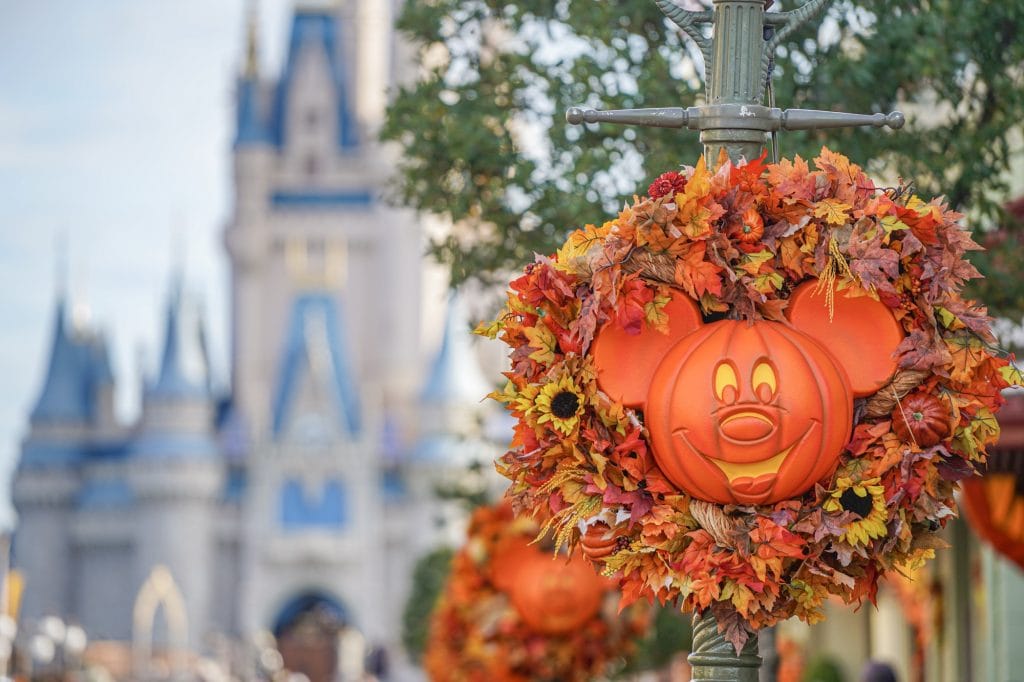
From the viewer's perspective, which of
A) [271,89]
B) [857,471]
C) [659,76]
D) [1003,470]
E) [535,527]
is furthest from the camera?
[271,89]

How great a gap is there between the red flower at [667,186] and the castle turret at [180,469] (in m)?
71.0

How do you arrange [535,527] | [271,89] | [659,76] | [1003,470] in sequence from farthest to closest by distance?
[271,89] < [535,527] < [1003,470] < [659,76]

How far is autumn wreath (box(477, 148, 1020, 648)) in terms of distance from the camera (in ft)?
17.4

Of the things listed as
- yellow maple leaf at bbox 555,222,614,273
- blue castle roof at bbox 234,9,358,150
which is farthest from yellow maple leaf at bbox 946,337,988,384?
blue castle roof at bbox 234,9,358,150

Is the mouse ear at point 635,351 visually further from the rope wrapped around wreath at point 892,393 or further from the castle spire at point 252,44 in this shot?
the castle spire at point 252,44

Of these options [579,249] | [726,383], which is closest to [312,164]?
[579,249]

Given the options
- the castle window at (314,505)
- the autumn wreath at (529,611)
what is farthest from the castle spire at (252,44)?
the autumn wreath at (529,611)

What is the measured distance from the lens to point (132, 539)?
78125 mm

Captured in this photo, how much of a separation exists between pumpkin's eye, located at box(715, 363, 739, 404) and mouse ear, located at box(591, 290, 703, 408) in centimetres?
19

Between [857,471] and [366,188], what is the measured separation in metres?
77.2

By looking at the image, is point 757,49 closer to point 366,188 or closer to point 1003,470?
point 1003,470

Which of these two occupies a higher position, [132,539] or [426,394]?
[426,394]

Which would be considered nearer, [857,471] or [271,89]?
[857,471]

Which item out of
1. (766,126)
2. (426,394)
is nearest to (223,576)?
(426,394)
